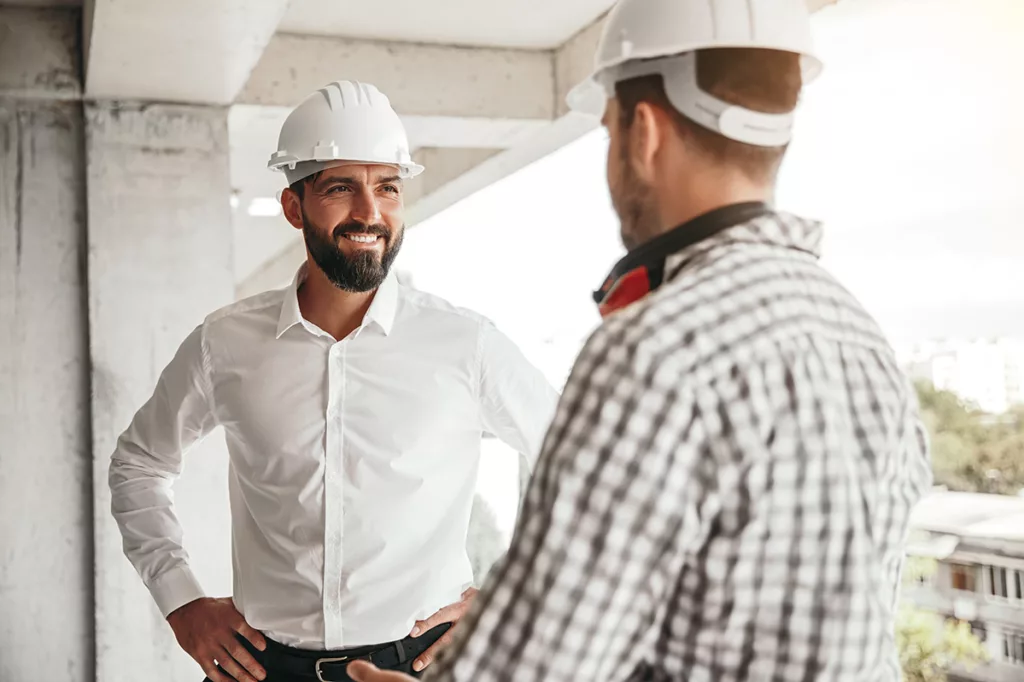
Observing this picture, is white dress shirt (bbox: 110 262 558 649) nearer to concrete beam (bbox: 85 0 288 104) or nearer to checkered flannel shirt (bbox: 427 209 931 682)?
concrete beam (bbox: 85 0 288 104)

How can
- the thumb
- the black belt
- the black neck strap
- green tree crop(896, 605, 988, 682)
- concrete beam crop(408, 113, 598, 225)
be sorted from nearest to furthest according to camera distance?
1. the black neck strap
2. the thumb
3. the black belt
4. green tree crop(896, 605, 988, 682)
5. concrete beam crop(408, 113, 598, 225)

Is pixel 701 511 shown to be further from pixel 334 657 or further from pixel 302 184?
pixel 302 184

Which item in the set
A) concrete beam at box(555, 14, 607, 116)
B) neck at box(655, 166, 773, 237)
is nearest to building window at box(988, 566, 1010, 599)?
concrete beam at box(555, 14, 607, 116)

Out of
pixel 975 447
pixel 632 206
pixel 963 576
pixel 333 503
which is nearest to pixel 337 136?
pixel 333 503

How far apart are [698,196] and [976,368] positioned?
3.86m

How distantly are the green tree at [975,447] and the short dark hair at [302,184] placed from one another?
2950 millimetres

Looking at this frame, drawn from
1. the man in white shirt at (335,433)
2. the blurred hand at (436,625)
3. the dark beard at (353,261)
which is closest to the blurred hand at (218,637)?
the man in white shirt at (335,433)

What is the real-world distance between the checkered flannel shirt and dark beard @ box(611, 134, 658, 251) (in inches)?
5.3

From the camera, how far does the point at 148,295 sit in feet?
13.1

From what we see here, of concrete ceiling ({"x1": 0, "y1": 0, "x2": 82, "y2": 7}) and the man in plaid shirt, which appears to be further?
concrete ceiling ({"x1": 0, "y1": 0, "x2": 82, "y2": 7})

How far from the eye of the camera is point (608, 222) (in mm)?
8812

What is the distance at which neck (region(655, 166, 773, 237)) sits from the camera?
105 centimetres

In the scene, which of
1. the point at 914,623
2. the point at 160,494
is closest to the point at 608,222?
the point at 914,623

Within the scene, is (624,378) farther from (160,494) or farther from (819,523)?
(160,494)
